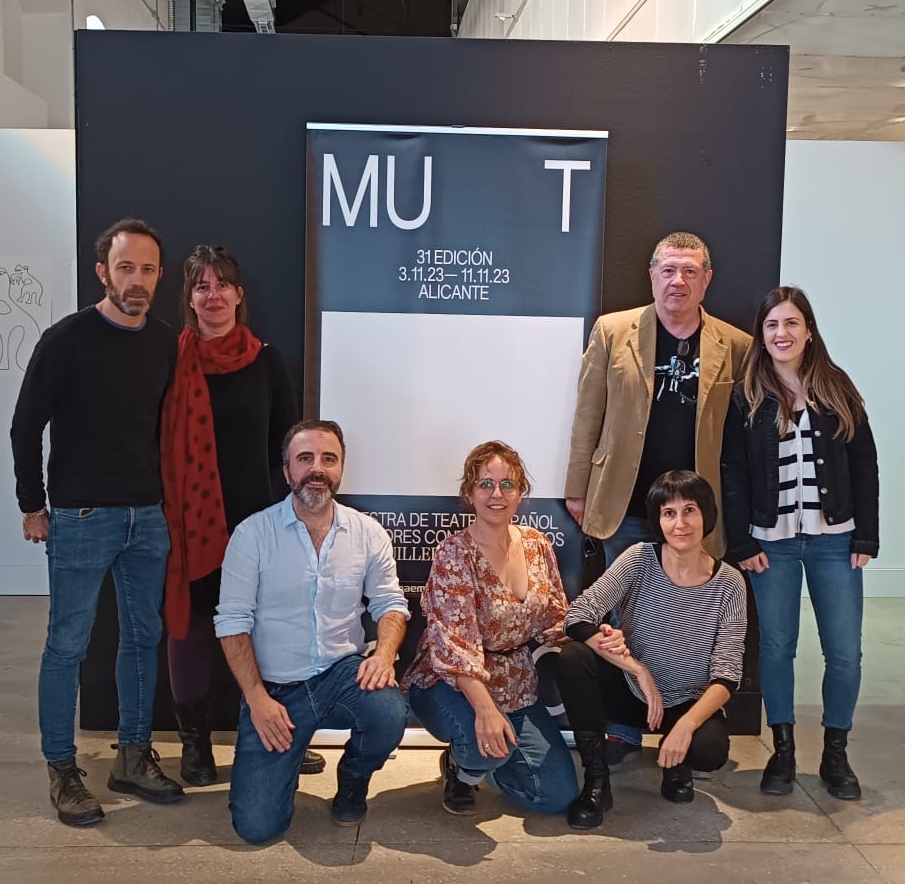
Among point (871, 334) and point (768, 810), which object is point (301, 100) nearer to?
point (768, 810)

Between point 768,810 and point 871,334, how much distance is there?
3.24 m

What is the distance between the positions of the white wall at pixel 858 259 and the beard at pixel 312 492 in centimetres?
350

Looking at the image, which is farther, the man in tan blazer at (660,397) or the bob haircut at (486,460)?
the man in tan blazer at (660,397)

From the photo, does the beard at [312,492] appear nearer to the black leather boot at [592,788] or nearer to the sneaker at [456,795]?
the sneaker at [456,795]

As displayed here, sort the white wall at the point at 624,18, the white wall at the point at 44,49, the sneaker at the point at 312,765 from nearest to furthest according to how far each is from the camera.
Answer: the sneaker at the point at 312,765
the white wall at the point at 624,18
the white wall at the point at 44,49

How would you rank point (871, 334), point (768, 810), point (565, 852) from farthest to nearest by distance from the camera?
point (871, 334) → point (768, 810) → point (565, 852)

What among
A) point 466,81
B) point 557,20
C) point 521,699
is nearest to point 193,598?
point 521,699

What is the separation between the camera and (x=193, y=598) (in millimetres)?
3014

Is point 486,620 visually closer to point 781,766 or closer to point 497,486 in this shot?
point 497,486

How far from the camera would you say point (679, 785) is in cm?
287

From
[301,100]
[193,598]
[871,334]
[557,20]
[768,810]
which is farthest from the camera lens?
[557,20]

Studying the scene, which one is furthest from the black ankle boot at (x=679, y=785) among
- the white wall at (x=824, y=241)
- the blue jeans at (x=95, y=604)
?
the white wall at (x=824, y=241)

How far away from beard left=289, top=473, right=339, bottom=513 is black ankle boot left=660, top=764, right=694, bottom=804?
48.8 inches

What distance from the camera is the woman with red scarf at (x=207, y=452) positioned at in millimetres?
2891
